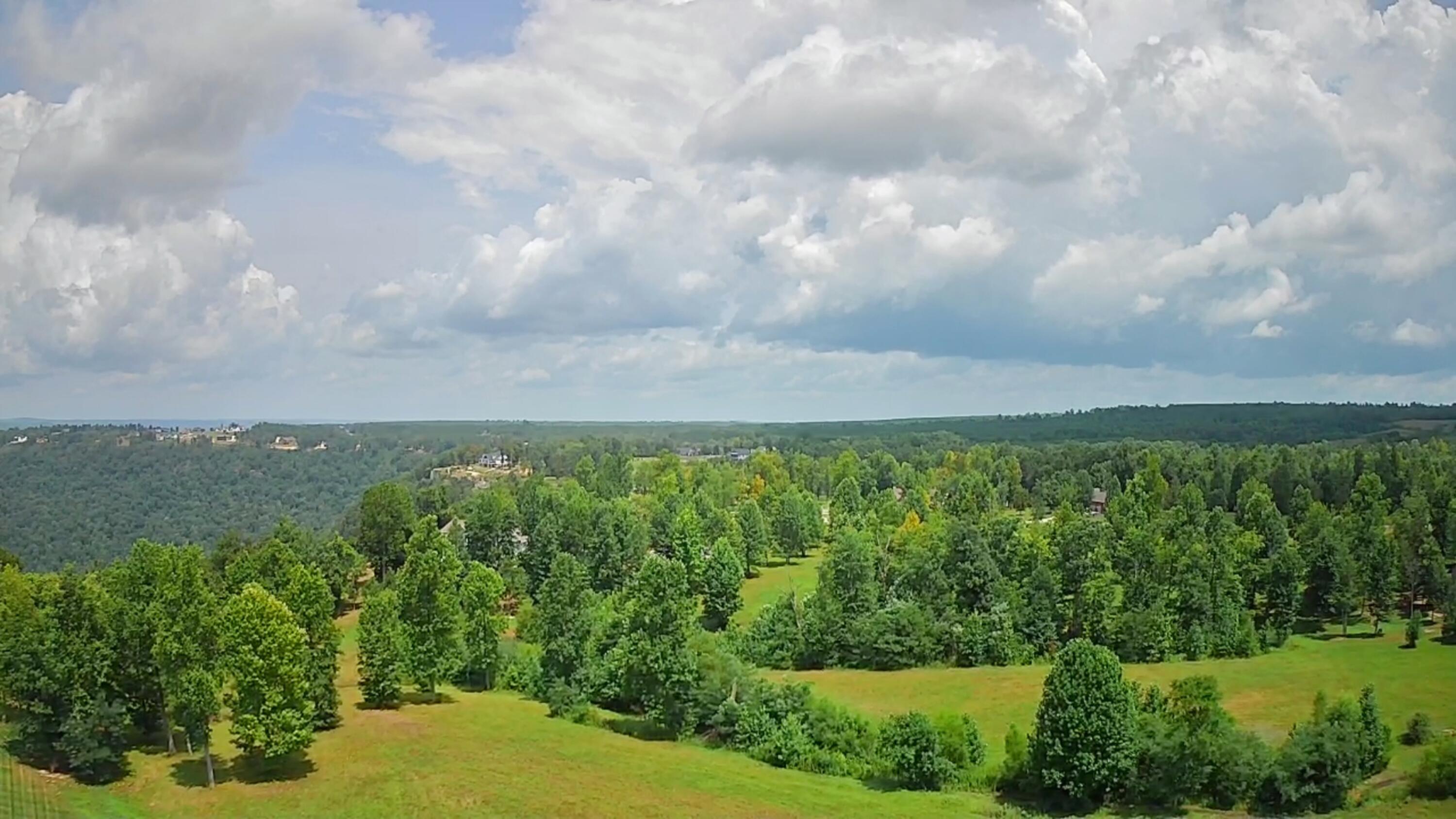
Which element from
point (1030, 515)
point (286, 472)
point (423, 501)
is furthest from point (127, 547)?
point (1030, 515)

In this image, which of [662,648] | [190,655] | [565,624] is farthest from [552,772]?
[565,624]

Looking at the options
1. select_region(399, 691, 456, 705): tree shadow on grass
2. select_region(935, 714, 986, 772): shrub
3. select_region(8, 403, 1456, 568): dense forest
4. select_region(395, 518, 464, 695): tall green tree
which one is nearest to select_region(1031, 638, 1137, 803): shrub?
select_region(935, 714, 986, 772): shrub

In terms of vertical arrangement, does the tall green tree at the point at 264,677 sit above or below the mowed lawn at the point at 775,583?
above

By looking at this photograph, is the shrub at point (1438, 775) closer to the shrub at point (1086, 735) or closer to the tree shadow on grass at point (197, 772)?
the shrub at point (1086, 735)

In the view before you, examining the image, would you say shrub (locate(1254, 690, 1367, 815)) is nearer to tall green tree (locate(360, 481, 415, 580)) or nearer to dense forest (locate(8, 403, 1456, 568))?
dense forest (locate(8, 403, 1456, 568))

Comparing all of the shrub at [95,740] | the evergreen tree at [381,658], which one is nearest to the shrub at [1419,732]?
the evergreen tree at [381,658]

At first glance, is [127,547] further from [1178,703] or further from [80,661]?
[1178,703]
